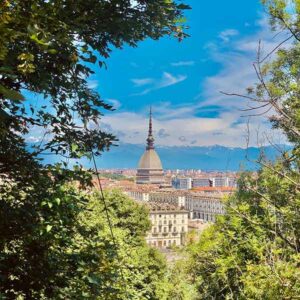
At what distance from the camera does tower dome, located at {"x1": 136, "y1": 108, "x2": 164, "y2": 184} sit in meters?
120

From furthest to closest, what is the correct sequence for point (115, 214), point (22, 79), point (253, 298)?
point (115, 214)
point (253, 298)
point (22, 79)

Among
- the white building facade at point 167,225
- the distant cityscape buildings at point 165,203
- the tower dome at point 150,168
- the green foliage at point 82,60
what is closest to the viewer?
the green foliage at point 82,60

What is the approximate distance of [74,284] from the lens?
9.43 ft

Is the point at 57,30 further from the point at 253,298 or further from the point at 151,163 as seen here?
the point at 151,163

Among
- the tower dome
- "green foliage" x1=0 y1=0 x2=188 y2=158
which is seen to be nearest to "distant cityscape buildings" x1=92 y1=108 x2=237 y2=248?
the tower dome

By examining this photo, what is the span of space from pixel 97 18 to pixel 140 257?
10.8 meters

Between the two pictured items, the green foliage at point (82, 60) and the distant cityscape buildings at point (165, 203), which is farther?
the distant cityscape buildings at point (165, 203)

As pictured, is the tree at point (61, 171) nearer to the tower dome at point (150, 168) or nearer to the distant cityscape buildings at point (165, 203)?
the distant cityscape buildings at point (165, 203)

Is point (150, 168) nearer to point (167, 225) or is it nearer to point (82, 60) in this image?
point (167, 225)

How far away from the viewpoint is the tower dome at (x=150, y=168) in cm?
12050

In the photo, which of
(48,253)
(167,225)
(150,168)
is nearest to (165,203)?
(167,225)

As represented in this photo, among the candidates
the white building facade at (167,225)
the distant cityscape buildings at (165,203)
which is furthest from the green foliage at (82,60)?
the white building facade at (167,225)

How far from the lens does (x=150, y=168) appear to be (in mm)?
120500

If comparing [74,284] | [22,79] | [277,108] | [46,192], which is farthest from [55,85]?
[277,108]
